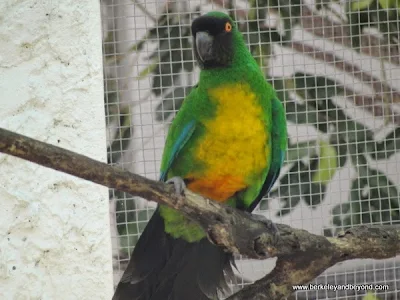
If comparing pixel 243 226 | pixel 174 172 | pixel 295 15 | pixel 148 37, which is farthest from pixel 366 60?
pixel 243 226

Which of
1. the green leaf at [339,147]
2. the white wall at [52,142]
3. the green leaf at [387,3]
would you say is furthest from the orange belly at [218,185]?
the green leaf at [387,3]

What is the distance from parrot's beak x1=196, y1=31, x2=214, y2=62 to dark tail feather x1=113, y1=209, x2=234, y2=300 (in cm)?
45

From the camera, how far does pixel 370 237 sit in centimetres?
179

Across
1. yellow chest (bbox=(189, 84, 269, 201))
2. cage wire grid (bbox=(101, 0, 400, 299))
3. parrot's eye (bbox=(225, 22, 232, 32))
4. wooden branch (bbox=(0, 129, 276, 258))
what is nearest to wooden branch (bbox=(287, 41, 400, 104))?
cage wire grid (bbox=(101, 0, 400, 299))

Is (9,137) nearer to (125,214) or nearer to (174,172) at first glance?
(174,172)

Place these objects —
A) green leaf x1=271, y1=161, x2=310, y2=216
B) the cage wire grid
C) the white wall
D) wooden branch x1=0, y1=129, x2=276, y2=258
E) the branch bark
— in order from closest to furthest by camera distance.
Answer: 1. wooden branch x1=0, y1=129, x2=276, y2=258
2. the branch bark
3. the white wall
4. the cage wire grid
5. green leaf x1=271, y1=161, x2=310, y2=216

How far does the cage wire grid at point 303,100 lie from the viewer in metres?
2.55

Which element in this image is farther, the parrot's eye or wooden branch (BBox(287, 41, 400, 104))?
wooden branch (BBox(287, 41, 400, 104))

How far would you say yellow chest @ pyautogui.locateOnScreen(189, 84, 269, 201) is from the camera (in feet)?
6.47

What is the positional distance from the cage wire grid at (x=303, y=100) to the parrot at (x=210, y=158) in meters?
0.49

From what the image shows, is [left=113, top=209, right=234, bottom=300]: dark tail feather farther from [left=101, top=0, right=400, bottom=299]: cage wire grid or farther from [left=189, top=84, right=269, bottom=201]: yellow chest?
[left=101, top=0, right=400, bottom=299]: cage wire grid

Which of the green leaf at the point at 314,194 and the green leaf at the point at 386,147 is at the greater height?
the green leaf at the point at 386,147

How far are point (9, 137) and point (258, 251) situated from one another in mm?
672

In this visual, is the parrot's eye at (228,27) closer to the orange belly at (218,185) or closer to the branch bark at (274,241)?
the orange belly at (218,185)
